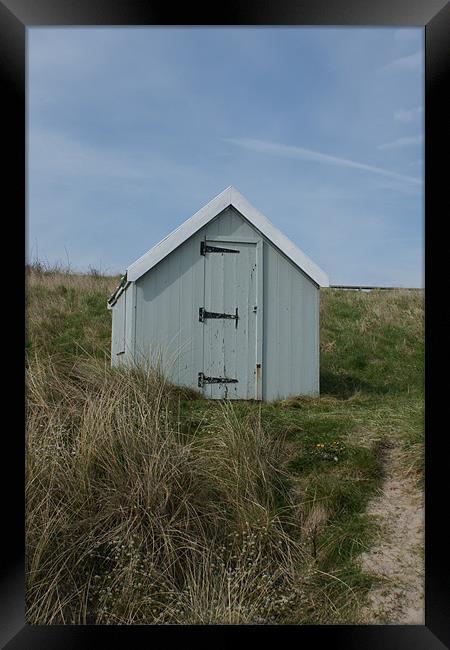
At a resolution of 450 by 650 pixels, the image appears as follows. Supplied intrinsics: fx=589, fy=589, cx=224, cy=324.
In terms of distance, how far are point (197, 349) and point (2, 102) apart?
17.6 feet

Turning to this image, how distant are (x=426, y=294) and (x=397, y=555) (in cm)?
247

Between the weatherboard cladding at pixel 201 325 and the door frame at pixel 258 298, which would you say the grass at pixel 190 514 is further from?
the door frame at pixel 258 298

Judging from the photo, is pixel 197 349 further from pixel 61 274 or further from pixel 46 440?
pixel 61 274

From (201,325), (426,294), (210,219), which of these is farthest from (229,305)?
(426,294)

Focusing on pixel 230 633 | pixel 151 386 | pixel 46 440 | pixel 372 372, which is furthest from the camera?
pixel 372 372

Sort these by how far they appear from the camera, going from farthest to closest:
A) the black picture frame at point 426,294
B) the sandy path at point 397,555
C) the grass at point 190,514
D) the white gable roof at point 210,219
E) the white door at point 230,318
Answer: the white door at point 230,318
the white gable roof at point 210,219
the sandy path at point 397,555
the grass at point 190,514
the black picture frame at point 426,294

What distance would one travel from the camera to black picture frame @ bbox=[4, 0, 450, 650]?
6.77ft

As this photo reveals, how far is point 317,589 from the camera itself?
361 cm

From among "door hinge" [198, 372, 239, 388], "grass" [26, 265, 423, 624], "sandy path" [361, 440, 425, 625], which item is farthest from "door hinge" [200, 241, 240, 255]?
"sandy path" [361, 440, 425, 625]

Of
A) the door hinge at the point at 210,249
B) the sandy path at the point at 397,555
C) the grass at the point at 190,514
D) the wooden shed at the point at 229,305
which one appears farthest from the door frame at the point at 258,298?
the sandy path at the point at 397,555

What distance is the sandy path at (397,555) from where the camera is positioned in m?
3.57

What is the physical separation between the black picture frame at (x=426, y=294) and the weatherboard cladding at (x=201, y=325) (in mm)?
4749

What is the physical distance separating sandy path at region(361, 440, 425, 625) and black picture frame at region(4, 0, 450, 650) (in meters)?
1.61

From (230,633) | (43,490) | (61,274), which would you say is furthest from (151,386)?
(61,274)
